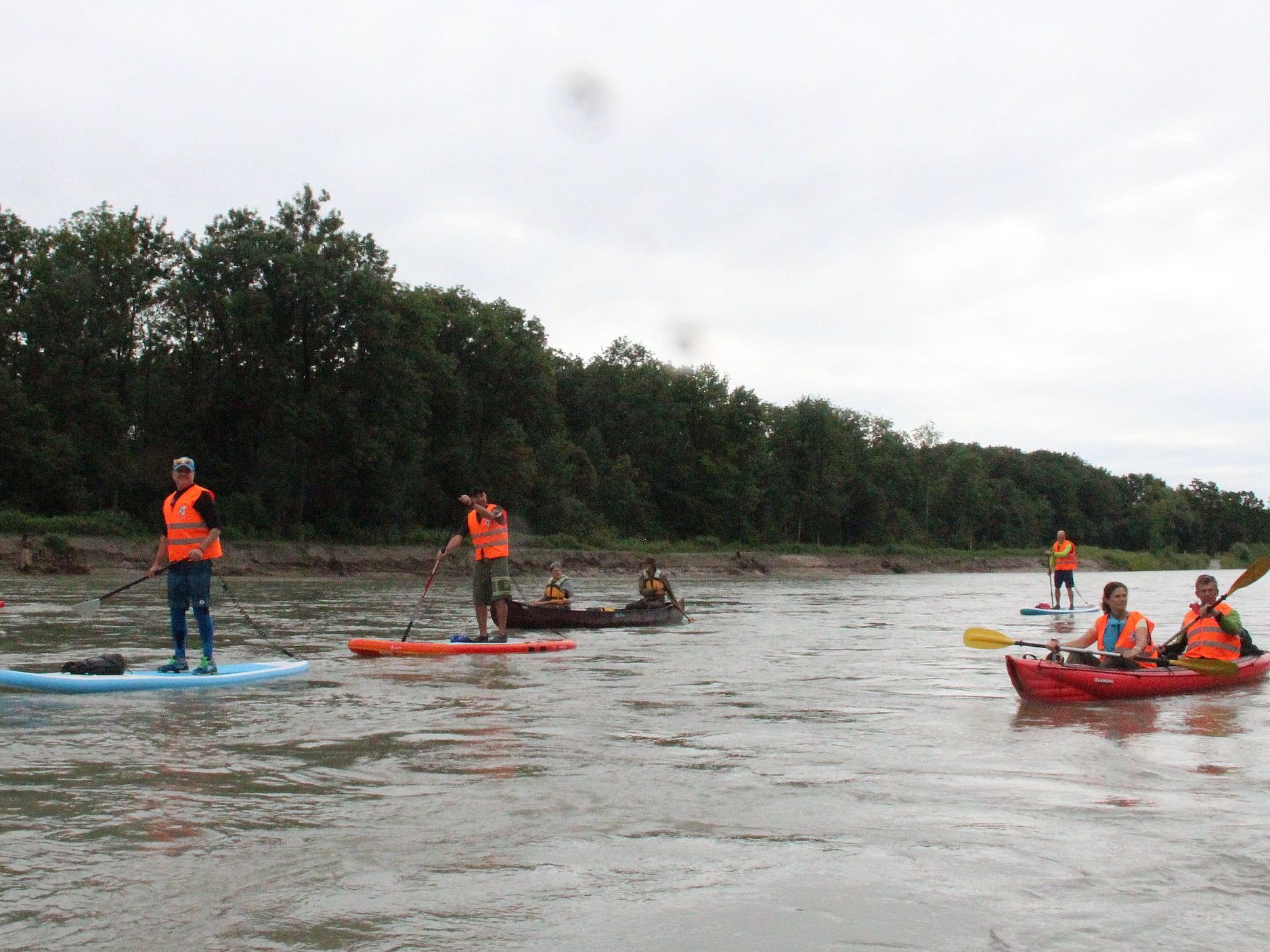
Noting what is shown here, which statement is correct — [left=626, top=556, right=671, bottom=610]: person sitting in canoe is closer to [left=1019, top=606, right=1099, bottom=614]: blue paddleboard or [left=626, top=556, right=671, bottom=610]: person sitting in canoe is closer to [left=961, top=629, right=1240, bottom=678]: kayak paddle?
[left=1019, top=606, right=1099, bottom=614]: blue paddleboard

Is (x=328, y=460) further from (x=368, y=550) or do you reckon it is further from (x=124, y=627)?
(x=124, y=627)

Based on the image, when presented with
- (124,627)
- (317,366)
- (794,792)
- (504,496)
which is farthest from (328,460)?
(794,792)

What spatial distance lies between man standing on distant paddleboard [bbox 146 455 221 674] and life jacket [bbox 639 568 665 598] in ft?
33.7

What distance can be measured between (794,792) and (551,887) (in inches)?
83.1

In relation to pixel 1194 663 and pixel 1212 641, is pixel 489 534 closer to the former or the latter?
pixel 1194 663

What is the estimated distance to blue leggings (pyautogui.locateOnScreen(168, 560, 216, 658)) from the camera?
1002 cm

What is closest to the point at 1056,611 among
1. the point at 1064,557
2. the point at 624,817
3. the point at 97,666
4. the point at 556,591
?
the point at 1064,557

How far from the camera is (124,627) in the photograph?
16.2 meters

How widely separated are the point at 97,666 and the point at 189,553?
1.17 m

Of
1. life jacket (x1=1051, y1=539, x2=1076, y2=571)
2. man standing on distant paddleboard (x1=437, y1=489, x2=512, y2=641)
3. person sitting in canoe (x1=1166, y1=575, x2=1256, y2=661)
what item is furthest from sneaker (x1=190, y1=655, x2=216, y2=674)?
life jacket (x1=1051, y1=539, x2=1076, y2=571)

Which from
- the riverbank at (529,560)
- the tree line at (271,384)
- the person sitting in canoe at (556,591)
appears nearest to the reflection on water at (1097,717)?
the person sitting in canoe at (556,591)

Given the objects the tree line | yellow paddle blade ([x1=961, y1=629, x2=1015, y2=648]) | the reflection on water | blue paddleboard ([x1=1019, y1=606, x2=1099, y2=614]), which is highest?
the tree line

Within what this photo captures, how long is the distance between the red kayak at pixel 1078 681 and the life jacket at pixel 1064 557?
1406 centimetres

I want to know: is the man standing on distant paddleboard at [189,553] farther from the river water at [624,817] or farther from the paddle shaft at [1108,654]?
the paddle shaft at [1108,654]
